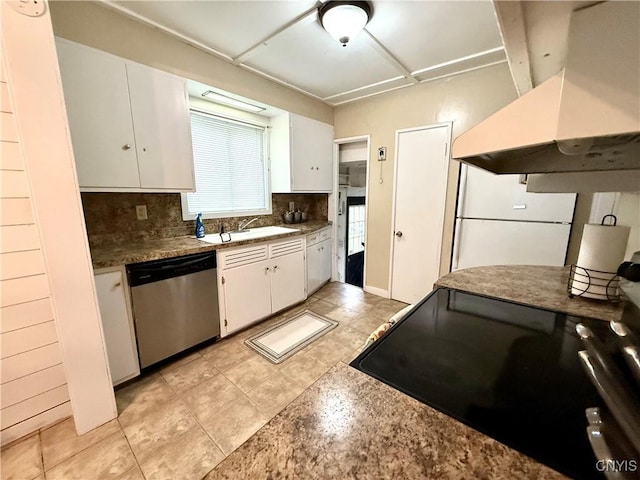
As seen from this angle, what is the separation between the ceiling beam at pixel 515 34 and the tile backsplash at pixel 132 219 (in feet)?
8.39

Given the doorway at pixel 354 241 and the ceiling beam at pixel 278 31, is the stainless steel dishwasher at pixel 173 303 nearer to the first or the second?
the ceiling beam at pixel 278 31

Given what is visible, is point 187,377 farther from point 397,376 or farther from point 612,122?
point 612,122

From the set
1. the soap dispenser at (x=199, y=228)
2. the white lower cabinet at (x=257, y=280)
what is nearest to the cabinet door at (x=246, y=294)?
the white lower cabinet at (x=257, y=280)

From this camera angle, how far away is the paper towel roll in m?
1.09

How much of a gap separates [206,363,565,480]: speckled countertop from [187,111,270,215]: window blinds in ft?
8.20

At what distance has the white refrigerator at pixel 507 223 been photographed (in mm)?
2229

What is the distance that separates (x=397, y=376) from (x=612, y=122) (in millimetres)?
725

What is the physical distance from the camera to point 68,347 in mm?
1394

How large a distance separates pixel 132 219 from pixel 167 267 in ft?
2.19

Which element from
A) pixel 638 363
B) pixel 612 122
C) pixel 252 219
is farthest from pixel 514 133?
pixel 252 219

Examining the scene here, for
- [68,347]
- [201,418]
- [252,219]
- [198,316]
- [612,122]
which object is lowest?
[201,418]

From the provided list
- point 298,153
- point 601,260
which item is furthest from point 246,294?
point 601,260

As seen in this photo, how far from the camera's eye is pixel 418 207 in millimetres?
3035

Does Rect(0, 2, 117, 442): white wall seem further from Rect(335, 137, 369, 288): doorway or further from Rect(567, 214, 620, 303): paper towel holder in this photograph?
Rect(335, 137, 369, 288): doorway
